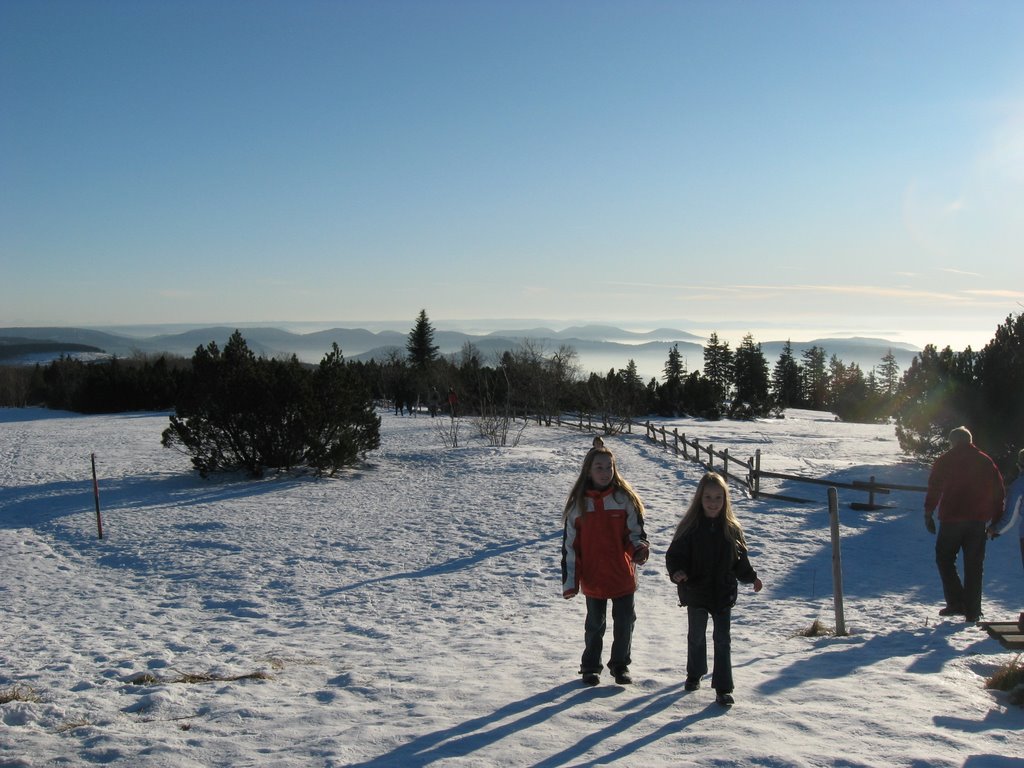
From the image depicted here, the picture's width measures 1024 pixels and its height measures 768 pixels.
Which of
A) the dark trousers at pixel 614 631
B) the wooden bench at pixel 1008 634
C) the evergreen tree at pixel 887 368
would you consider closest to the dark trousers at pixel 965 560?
the wooden bench at pixel 1008 634

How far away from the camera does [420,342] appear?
248 feet

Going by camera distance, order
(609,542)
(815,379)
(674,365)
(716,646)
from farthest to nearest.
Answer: (815,379) < (674,365) < (609,542) < (716,646)

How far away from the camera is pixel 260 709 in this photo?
5.36 metres

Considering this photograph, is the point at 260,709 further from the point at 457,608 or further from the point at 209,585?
the point at 209,585

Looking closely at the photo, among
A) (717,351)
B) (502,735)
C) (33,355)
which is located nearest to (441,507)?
(502,735)

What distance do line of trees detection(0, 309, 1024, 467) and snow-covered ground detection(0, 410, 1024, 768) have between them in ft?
17.5

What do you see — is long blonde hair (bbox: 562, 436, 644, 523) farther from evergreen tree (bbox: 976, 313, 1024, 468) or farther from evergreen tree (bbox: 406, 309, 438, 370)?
evergreen tree (bbox: 406, 309, 438, 370)

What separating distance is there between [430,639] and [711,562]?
3.71 meters

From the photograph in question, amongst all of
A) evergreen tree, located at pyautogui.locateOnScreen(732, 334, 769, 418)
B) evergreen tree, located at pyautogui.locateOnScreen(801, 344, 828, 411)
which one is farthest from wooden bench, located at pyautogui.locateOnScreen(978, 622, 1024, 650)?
evergreen tree, located at pyautogui.locateOnScreen(801, 344, 828, 411)

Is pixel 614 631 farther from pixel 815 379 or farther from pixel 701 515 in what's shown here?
pixel 815 379

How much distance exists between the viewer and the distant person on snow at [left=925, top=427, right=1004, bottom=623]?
780 centimetres

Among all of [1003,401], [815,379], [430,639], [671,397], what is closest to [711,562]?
[430,639]

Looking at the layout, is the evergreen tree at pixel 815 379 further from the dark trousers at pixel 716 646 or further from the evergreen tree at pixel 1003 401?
the dark trousers at pixel 716 646

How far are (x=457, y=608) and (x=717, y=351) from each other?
81674 millimetres
